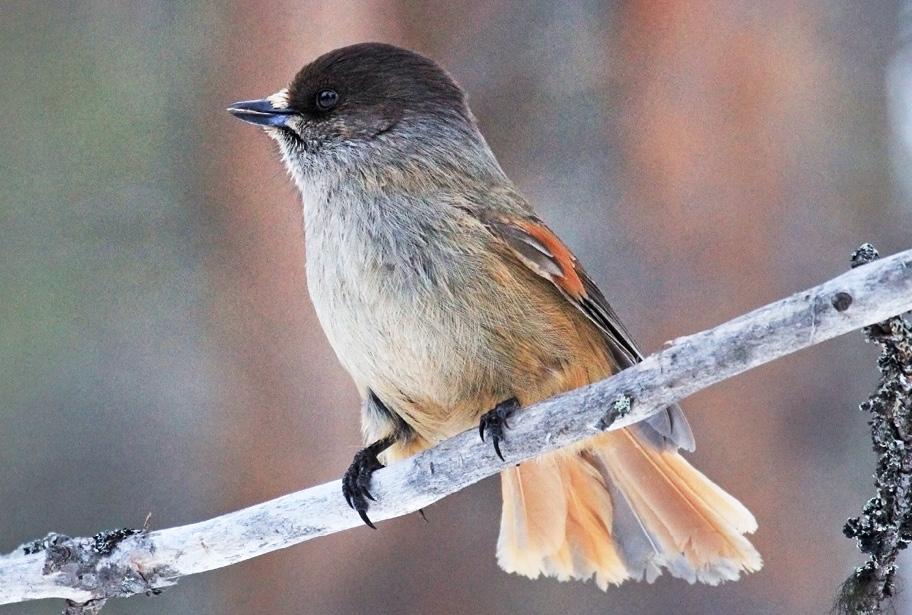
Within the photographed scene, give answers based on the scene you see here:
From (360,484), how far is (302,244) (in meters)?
2.54

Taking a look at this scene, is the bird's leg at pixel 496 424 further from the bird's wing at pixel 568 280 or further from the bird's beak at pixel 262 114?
the bird's beak at pixel 262 114

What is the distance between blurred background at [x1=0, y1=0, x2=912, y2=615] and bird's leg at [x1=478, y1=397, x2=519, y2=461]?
2.02 m

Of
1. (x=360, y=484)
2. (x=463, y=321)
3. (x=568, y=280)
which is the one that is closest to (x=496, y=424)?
(x=463, y=321)

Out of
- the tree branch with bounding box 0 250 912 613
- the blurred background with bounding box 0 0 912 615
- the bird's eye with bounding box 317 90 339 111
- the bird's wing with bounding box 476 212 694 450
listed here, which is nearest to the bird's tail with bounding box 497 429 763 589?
the bird's wing with bounding box 476 212 694 450

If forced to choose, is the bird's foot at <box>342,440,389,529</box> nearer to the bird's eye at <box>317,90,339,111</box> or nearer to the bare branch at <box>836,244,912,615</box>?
the bird's eye at <box>317,90,339,111</box>

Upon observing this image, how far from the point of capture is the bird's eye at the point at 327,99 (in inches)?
169

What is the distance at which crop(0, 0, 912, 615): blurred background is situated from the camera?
214 inches

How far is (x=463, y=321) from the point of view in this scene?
363 cm

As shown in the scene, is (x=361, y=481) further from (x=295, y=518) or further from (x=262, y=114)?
(x=262, y=114)

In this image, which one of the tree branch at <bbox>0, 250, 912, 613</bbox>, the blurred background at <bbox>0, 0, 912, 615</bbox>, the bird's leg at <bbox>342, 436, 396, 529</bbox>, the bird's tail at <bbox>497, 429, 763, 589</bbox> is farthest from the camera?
the blurred background at <bbox>0, 0, 912, 615</bbox>

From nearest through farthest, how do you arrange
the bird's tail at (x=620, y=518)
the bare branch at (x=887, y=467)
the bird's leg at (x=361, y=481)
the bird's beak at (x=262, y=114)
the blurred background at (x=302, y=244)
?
the bare branch at (x=887, y=467), the bird's leg at (x=361, y=481), the bird's tail at (x=620, y=518), the bird's beak at (x=262, y=114), the blurred background at (x=302, y=244)

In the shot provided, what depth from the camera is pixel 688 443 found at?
3.76 m

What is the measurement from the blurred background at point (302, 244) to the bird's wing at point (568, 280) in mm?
1522

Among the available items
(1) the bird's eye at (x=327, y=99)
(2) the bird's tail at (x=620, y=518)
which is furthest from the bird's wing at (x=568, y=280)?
(1) the bird's eye at (x=327, y=99)
